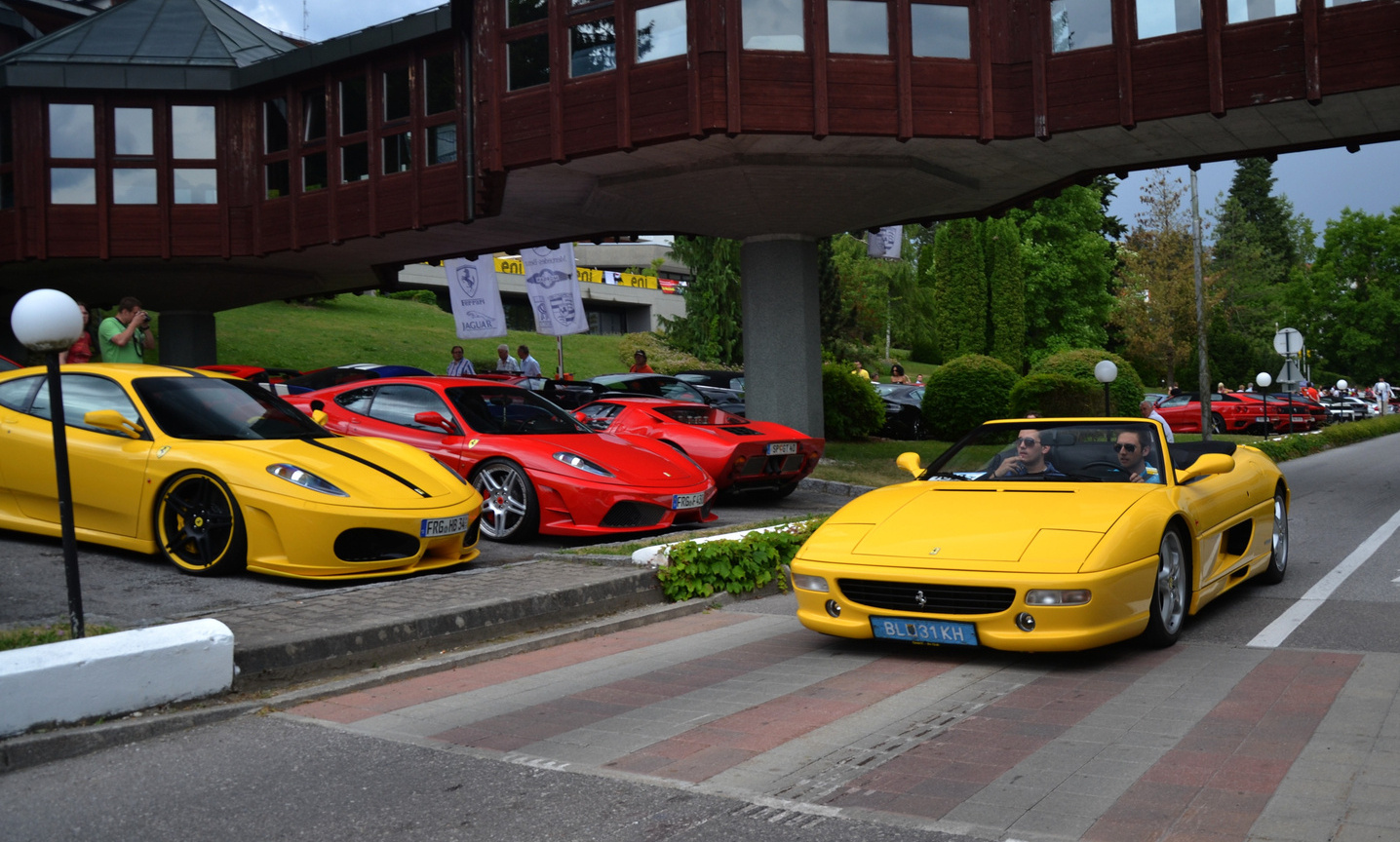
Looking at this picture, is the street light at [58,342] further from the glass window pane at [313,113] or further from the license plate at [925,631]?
the glass window pane at [313,113]

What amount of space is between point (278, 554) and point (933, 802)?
16.8 feet

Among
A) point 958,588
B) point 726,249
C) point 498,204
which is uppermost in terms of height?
point 726,249

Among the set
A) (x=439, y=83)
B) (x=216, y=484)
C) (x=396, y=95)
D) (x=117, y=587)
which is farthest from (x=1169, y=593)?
(x=396, y=95)

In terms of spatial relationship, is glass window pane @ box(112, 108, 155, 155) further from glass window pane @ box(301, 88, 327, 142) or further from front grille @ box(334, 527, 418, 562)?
front grille @ box(334, 527, 418, 562)

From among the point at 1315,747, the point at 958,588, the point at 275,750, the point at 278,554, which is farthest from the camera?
the point at 278,554

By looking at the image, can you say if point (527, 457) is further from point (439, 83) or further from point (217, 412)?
point (439, 83)

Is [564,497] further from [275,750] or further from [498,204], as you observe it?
[498,204]

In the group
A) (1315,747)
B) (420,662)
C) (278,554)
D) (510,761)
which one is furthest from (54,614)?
(1315,747)

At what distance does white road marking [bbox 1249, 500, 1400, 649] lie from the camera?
21.2 feet

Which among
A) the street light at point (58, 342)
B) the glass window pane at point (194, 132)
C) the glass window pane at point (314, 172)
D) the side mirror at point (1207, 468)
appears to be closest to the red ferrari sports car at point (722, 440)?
the side mirror at point (1207, 468)

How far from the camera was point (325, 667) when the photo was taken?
594cm

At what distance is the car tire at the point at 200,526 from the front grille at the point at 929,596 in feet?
13.6

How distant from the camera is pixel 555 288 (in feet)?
75.9

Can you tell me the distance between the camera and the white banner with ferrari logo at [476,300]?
23281 mm
